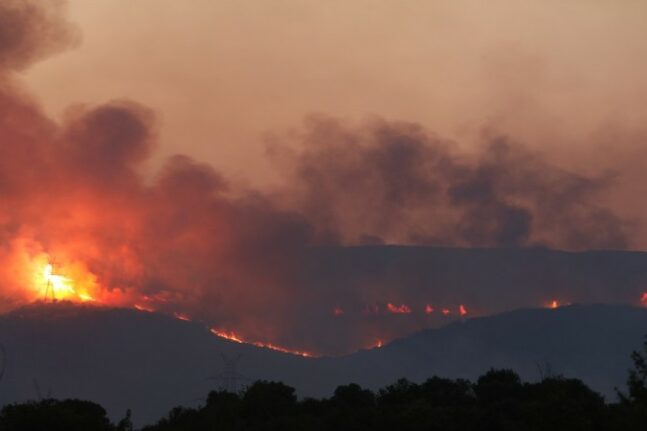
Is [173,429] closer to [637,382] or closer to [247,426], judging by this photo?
[247,426]

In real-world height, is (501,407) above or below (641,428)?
above

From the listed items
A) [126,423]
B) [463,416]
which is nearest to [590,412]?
[463,416]

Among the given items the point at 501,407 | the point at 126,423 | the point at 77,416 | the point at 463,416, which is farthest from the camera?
the point at 501,407

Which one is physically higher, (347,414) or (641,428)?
(347,414)

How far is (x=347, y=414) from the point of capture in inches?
7067

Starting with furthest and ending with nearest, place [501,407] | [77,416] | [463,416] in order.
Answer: [501,407], [463,416], [77,416]

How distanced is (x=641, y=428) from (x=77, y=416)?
85.1 meters

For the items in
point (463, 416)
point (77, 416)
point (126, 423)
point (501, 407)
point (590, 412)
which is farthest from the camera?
point (501, 407)

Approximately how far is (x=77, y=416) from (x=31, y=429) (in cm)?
769

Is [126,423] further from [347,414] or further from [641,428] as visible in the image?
[641,428]

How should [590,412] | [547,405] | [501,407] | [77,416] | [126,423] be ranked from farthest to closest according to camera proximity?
[501,407] → [126,423] → [77,416] → [590,412] → [547,405]

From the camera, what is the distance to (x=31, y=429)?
5044 inches

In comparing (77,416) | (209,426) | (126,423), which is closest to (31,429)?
(77,416)

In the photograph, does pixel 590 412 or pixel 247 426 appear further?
pixel 247 426
